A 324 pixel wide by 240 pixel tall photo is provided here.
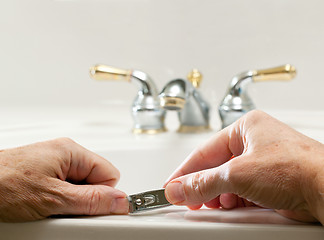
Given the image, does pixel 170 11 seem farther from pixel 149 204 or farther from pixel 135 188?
pixel 149 204

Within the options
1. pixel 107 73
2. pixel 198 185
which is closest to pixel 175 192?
pixel 198 185

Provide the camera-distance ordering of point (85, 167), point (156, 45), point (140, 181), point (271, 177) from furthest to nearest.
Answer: point (156, 45)
point (140, 181)
point (85, 167)
point (271, 177)

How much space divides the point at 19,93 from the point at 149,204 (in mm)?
646

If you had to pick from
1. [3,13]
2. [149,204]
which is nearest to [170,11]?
[3,13]

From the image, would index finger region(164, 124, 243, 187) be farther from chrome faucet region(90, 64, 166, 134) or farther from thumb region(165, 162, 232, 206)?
chrome faucet region(90, 64, 166, 134)

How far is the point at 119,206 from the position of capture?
33 centimetres

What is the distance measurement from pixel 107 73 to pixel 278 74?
0.28m

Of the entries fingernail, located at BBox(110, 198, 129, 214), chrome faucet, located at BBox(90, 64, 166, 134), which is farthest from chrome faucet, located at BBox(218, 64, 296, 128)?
fingernail, located at BBox(110, 198, 129, 214)

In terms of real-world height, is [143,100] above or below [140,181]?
above

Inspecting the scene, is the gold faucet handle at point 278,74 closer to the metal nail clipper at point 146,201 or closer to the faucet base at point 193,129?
the faucet base at point 193,129

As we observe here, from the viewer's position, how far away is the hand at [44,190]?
0.95ft

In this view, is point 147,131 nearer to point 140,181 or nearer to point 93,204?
point 140,181

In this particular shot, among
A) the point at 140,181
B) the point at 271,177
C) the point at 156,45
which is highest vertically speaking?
the point at 156,45

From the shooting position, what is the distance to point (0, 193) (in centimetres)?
30
